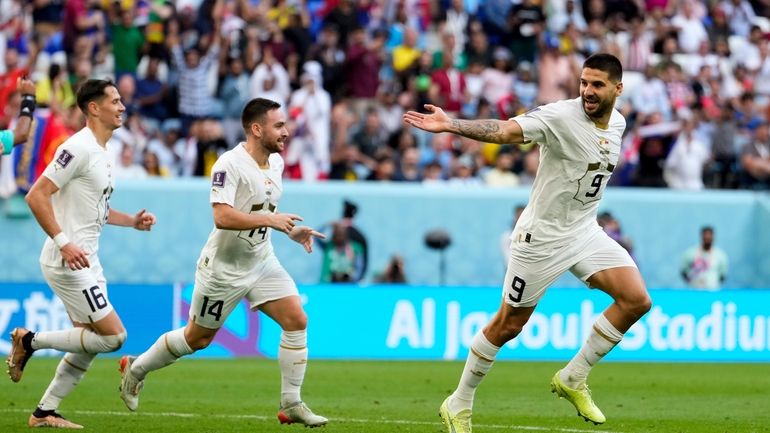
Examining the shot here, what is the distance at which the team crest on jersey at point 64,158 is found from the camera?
10.7 m

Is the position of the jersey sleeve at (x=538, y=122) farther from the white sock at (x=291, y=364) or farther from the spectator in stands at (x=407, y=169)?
the spectator in stands at (x=407, y=169)

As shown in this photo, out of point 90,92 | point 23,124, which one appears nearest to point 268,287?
point 90,92

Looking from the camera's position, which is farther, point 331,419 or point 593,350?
point 331,419

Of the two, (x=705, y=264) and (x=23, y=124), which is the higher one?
(x=23, y=124)

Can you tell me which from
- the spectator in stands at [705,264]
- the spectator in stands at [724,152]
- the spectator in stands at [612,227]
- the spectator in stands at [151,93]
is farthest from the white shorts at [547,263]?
the spectator in stands at [724,152]

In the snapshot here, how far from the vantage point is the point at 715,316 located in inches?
809

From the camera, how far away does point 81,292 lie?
10.8 metres

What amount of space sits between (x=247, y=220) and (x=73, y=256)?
1317mm

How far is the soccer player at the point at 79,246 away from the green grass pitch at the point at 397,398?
1.58 ft

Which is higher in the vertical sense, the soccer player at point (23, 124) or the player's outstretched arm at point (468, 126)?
the player's outstretched arm at point (468, 126)

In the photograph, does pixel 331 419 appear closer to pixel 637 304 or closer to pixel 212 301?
pixel 212 301

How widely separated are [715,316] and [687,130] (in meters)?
4.21

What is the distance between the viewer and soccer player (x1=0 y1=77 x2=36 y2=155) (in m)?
11.0

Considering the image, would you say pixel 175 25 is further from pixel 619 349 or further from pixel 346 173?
pixel 619 349
